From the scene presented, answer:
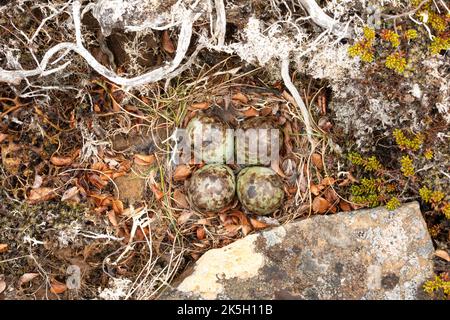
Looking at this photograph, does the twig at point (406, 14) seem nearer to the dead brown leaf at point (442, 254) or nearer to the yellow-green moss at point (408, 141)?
the yellow-green moss at point (408, 141)

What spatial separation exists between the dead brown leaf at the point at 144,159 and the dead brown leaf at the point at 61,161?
1.50 feet

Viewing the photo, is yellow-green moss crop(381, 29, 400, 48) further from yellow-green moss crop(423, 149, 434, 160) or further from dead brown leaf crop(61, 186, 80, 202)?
dead brown leaf crop(61, 186, 80, 202)

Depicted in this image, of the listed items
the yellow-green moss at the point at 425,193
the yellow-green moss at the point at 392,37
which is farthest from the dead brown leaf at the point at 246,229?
the yellow-green moss at the point at 392,37

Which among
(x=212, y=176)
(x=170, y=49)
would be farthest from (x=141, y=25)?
(x=212, y=176)

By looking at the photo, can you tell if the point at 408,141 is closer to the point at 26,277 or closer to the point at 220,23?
the point at 220,23

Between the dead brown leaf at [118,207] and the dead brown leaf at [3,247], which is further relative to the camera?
the dead brown leaf at [118,207]

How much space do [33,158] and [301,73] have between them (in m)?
1.97

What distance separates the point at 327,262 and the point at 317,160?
755 millimetres

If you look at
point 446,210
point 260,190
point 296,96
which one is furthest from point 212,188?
point 446,210

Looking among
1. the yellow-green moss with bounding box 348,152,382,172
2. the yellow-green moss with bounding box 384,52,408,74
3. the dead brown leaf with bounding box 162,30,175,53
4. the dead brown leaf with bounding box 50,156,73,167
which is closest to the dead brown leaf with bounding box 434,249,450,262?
the yellow-green moss with bounding box 348,152,382,172

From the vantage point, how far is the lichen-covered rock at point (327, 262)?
10.0 ft

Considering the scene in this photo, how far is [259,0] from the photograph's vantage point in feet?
10.8

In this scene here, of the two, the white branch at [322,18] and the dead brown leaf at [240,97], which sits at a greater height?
the white branch at [322,18]

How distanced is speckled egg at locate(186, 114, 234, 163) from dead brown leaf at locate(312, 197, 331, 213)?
0.66 meters
